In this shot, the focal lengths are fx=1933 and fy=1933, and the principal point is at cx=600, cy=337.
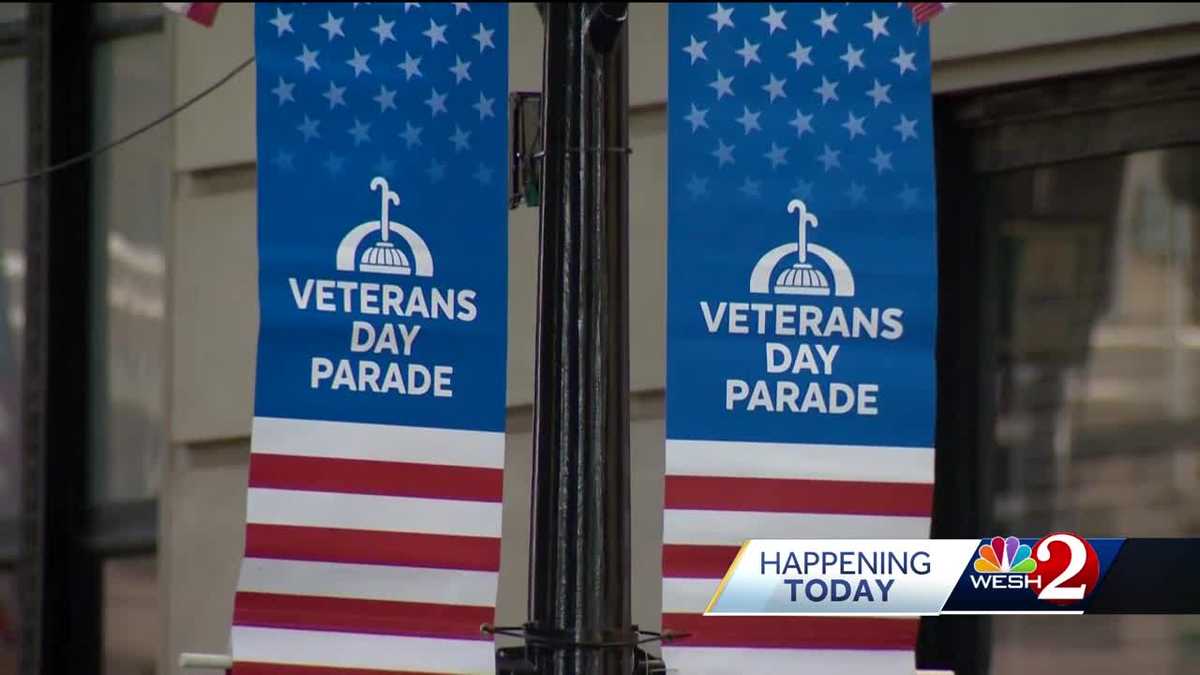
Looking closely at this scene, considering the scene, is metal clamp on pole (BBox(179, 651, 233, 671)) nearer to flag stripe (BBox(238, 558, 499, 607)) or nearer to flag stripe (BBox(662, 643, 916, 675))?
flag stripe (BBox(238, 558, 499, 607))

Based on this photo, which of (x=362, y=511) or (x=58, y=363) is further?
(x=58, y=363)

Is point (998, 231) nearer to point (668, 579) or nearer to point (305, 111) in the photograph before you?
point (668, 579)

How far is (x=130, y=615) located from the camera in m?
9.34

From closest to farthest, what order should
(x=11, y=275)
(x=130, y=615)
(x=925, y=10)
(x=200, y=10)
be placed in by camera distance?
(x=925, y=10) < (x=200, y=10) < (x=130, y=615) < (x=11, y=275)

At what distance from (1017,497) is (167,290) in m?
4.06

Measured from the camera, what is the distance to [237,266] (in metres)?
8.65

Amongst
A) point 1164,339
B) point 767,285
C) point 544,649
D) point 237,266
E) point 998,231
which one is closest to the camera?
point 544,649

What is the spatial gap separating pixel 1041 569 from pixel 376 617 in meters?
1.90

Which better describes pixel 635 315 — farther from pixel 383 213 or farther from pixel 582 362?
pixel 582 362

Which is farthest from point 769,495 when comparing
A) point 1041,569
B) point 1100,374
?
point 1100,374

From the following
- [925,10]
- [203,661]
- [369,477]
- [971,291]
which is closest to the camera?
[925,10]

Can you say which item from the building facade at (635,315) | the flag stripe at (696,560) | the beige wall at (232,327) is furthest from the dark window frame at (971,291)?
the flag stripe at (696,560)

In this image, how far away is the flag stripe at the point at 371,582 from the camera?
211 inches

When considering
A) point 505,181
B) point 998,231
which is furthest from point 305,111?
point 998,231
